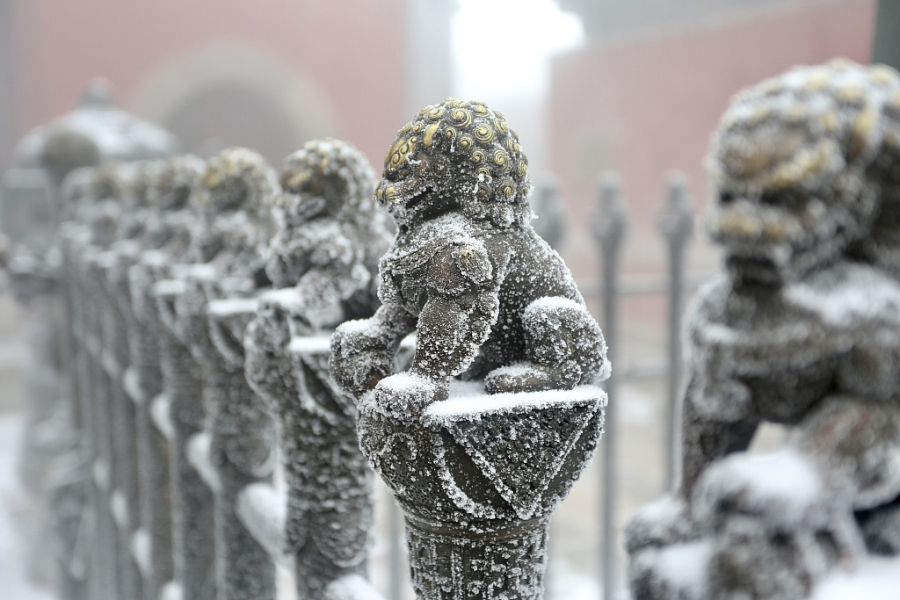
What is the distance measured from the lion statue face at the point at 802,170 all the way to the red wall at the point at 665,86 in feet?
19.7

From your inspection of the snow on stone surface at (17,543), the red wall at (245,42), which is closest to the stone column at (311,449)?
the snow on stone surface at (17,543)

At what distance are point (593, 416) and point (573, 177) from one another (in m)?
9.10

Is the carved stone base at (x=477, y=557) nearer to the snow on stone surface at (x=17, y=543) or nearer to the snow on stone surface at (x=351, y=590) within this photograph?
the snow on stone surface at (x=351, y=590)

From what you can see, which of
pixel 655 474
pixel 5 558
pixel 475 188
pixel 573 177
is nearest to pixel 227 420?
pixel 475 188

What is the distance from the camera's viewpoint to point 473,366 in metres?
0.83

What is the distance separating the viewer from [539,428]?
0.72 meters

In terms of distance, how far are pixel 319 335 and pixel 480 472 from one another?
0.44m

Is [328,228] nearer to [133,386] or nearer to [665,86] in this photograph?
[133,386]

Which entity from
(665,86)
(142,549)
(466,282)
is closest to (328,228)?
(466,282)

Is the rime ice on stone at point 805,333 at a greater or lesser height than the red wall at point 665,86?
lesser

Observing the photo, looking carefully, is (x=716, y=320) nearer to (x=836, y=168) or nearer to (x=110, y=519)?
(x=836, y=168)

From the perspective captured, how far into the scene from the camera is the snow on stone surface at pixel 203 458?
4.50 ft

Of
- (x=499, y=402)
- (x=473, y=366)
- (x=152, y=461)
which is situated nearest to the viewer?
(x=499, y=402)

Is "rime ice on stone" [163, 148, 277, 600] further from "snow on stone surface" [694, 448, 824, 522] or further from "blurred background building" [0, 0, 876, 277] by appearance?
"blurred background building" [0, 0, 876, 277]
